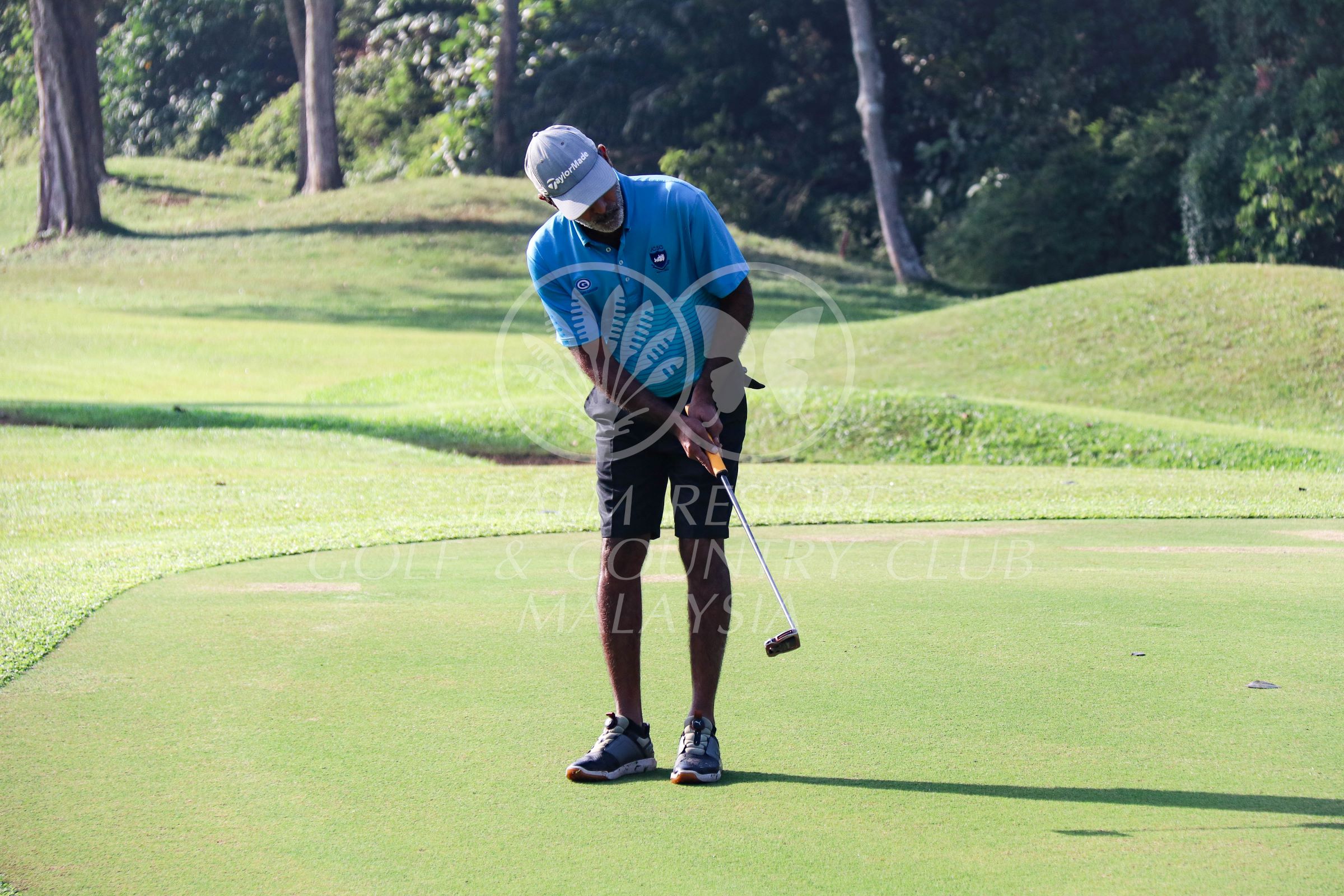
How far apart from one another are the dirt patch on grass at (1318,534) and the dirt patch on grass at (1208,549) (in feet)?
1.22

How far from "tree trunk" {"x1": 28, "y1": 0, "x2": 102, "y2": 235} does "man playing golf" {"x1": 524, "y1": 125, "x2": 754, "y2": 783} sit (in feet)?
95.2

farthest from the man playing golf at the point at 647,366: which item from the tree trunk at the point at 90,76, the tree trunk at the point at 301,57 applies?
the tree trunk at the point at 301,57

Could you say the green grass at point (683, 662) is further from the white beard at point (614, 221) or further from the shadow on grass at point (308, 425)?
the white beard at point (614, 221)

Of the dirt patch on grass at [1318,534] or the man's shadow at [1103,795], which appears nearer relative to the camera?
the man's shadow at [1103,795]

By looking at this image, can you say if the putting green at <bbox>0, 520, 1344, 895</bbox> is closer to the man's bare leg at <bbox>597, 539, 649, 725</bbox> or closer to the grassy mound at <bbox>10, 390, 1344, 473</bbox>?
the man's bare leg at <bbox>597, 539, 649, 725</bbox>

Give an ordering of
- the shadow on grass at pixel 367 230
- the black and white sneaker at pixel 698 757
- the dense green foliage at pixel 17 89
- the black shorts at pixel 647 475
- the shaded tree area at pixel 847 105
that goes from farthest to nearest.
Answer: the dense green foliage at pixel 17 89 < the shadow on grass at pixel 367 230 < the shaded tree area at pixel 847 105 < the black shorts at pixel 647 475 < the black and white sneaker at pixel 698 757

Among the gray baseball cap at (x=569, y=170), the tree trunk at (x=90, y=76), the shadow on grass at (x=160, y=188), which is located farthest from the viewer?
the shadow on grass at (x=160, y=188)

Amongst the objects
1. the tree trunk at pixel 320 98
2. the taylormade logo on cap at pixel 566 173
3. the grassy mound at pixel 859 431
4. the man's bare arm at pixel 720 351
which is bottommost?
the grassy mound at pixel 859 431

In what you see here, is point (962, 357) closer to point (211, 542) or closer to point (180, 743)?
point (211, 542)

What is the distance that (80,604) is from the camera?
587cm

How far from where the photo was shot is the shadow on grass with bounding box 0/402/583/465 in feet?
47.3

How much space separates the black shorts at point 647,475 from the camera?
399 centimetres

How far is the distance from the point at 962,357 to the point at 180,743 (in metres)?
15.2

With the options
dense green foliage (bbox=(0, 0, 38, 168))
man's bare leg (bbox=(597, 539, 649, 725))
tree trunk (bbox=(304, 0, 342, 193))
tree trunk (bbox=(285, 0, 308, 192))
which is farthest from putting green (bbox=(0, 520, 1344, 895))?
dense green foliage (bbox=(0, 0, 38, 168))
